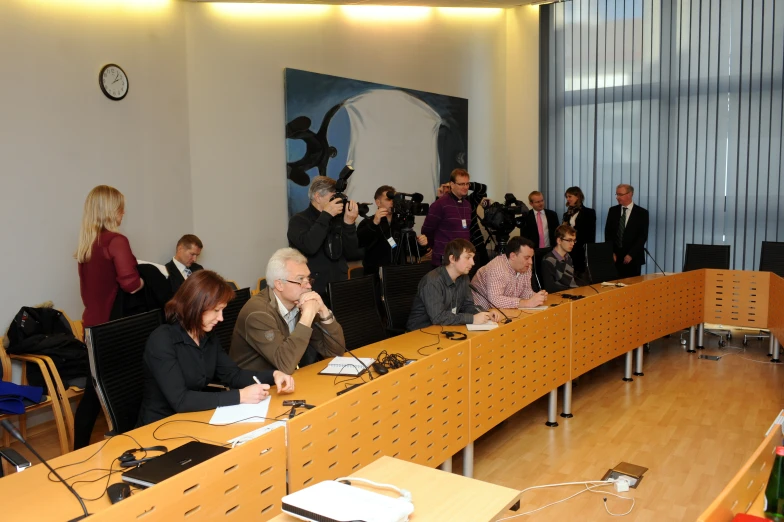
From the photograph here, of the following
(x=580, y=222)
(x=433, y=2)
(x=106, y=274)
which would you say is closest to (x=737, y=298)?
(x=580, y=222)

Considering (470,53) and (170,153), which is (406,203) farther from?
(470,53)

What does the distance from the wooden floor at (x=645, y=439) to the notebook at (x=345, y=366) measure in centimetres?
103

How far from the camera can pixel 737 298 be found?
6.23 meters

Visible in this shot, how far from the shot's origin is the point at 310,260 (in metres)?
4.02

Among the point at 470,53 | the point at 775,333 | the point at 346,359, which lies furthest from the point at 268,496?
the point at 470,53

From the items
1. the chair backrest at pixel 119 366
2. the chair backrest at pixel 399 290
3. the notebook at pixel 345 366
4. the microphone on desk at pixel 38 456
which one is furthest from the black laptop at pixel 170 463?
the chair backrest at pixel 399 290

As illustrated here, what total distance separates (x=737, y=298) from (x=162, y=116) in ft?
17.1

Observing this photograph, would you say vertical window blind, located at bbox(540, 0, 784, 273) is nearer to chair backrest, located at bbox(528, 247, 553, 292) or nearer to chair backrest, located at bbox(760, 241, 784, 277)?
chair backrest, located at bbox(760, 241, 784, 277)

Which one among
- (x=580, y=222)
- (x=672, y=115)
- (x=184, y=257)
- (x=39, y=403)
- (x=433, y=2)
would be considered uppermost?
(x=433, y=2)

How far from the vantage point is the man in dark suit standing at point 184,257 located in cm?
484

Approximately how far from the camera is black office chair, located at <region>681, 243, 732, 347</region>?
6.51 meters

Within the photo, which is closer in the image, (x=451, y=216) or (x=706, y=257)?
(x=451, y=216)

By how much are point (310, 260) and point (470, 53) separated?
13.6ft

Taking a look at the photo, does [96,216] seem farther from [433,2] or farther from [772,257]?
[772,257]
